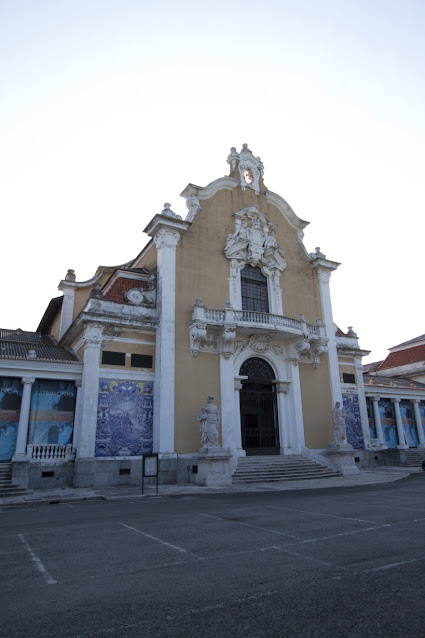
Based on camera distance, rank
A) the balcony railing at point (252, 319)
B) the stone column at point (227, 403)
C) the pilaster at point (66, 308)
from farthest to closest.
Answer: the pilaster at point (66, 308), the balcony railing at point (252, 319), the stone column at point (227, 403)

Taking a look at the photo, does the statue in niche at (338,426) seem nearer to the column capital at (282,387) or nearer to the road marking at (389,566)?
the column capital at (282,387)

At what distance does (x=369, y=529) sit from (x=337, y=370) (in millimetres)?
18540

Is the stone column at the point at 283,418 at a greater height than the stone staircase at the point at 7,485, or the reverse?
the stone column at the point at 283,418

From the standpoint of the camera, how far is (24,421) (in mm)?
17844

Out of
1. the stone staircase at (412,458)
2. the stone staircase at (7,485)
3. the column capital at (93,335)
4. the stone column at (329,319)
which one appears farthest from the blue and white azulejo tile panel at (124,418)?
the stone staircase at (412,458)

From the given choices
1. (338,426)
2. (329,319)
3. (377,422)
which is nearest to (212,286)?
(329,319)

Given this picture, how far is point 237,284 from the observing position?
23.8 m

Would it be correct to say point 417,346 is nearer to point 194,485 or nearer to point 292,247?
point 292,247

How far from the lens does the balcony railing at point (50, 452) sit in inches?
698

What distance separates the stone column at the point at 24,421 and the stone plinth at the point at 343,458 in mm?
14858

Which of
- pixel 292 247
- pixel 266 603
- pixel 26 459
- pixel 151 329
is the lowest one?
pixel 266 603

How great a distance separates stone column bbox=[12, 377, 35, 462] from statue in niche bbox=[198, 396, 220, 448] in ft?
24.1

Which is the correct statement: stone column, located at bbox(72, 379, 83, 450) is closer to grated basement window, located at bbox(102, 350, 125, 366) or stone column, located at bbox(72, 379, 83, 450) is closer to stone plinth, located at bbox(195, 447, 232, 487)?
grated basement window, located at bbox(102, 350, 125, 366)

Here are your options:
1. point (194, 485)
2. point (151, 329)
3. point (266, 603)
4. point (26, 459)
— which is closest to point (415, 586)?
point (266, 603)
